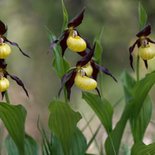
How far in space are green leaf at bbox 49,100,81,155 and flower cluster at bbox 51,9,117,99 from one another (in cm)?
6

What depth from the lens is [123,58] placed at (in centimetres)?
389

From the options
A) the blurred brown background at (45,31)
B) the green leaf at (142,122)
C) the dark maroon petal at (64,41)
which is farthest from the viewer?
the blurred brown background at (45,31)

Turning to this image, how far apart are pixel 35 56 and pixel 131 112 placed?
2118 mm

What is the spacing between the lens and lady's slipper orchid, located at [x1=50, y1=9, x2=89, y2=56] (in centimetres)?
149

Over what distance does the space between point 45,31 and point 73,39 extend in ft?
7.10

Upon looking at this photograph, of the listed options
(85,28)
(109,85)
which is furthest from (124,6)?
(109,85)

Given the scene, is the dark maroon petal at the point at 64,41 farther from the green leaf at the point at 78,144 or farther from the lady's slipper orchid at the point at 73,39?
the green leaf at the point at 78,144

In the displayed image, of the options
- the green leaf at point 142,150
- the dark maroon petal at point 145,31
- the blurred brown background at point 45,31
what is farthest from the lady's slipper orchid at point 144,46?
the blurred brown background at point 45,31

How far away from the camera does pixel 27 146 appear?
64.7 inches

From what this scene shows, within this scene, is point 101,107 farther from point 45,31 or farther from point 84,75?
point 45,31

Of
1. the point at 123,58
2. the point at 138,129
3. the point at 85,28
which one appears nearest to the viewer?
the point at 138,129

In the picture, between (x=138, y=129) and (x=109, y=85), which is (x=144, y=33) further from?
(x=109, y=85)

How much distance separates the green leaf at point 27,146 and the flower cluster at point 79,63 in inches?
8.5

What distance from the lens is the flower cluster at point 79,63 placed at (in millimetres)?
1487
